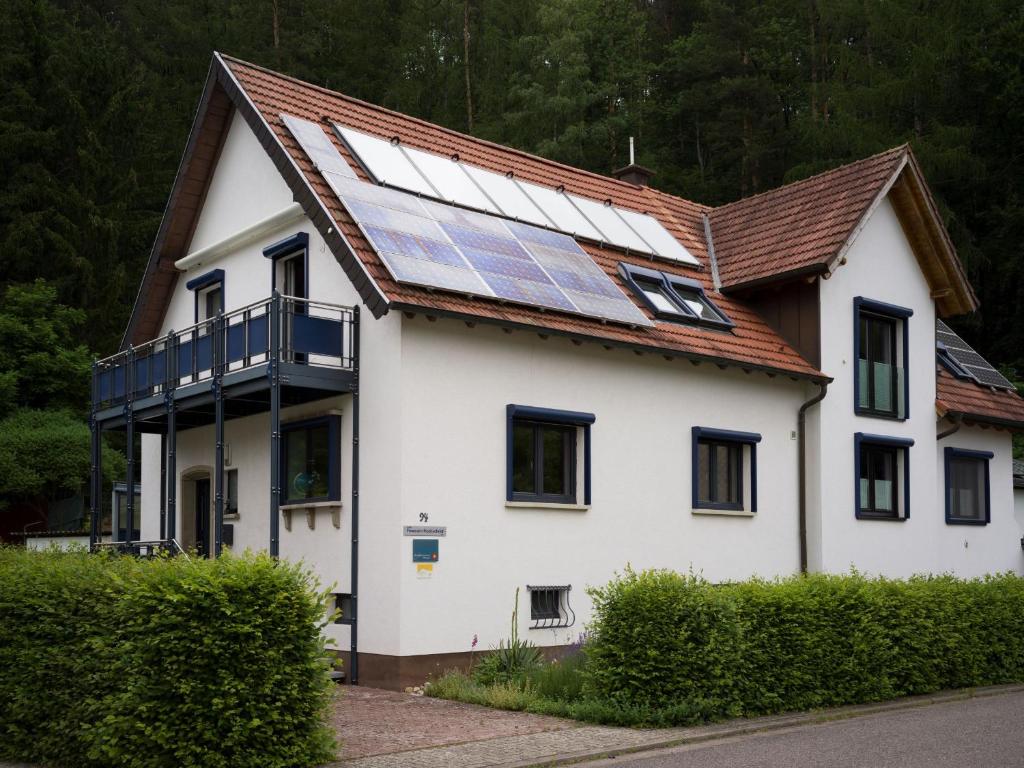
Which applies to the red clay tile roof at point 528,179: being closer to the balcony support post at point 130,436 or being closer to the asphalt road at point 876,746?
the balcony support post at point 130,436

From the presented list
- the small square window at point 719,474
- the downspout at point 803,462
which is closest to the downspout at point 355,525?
the small square window at point 719,474

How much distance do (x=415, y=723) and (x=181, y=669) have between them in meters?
3.49

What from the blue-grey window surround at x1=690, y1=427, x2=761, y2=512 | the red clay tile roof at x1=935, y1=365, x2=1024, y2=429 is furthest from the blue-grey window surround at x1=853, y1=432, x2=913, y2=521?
the blue-grey window surround at x1=690, y1=427, x2=761, y2=512

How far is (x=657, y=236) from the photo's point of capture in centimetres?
2164

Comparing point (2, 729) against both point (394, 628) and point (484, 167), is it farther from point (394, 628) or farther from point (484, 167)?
point (484, 167)

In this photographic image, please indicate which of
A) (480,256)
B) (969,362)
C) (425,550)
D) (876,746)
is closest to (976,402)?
(969,362)

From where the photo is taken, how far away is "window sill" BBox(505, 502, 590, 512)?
1573 centimetres

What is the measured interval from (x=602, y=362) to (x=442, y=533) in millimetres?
3873

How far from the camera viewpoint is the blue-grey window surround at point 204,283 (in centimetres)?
1939

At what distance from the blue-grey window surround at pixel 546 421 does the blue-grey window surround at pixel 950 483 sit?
10.00 meters

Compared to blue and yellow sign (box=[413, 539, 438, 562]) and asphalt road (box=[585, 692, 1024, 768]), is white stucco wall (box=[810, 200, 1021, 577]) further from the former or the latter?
blue and yellow sign (box=[413, 539, 438, 562])

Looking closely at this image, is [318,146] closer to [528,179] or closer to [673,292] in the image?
[528,179]

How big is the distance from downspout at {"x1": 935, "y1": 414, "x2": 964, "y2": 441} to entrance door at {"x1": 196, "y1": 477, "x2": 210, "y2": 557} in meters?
13.6

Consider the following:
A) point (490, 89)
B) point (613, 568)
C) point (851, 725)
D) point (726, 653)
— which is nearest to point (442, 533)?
point (613, 568)
